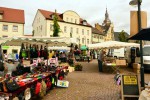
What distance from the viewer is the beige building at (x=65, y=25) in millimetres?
56000

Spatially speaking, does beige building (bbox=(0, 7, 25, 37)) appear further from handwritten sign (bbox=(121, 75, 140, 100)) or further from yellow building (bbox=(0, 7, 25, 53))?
handwritten sign (bbox=(121, 75, 140, 100))

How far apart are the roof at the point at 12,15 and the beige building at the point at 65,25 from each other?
20.7ft

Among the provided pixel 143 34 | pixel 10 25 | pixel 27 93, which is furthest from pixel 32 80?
pixel 10 25

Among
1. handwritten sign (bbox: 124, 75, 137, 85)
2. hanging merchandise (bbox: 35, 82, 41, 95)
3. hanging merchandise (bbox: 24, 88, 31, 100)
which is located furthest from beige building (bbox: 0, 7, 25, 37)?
handwritten sign (bbox: 124, 75, 137, 85)

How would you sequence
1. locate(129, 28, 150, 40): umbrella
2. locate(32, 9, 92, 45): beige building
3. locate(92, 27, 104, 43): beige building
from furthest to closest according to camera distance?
1. locate(92, 27, 104, 43): beige building
2. locate(32, 9, 92, 45): beige building
3. locate(129, 28, 150, 40): umbrella

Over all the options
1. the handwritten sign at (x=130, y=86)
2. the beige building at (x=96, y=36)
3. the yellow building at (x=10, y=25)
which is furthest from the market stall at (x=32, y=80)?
the beige building at (x=96, y=36)

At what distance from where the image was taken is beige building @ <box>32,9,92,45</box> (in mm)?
56000

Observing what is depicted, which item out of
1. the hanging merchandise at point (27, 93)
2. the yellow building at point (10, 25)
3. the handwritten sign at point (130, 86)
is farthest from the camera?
the yellow building at point (10, 25)

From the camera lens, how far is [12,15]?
51.8 metres

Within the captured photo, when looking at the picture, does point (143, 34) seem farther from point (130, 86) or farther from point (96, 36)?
point (96, 36)

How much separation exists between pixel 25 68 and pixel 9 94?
4040 millimetres

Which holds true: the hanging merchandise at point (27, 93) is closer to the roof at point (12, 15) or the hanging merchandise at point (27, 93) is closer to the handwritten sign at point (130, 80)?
the handwritten sign at point (130, 80)

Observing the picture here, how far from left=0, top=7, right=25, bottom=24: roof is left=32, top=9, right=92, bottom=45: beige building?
6312mm

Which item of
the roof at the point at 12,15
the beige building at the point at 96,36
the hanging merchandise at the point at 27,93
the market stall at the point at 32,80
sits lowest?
the hanging merchandise at the point at 27,93
